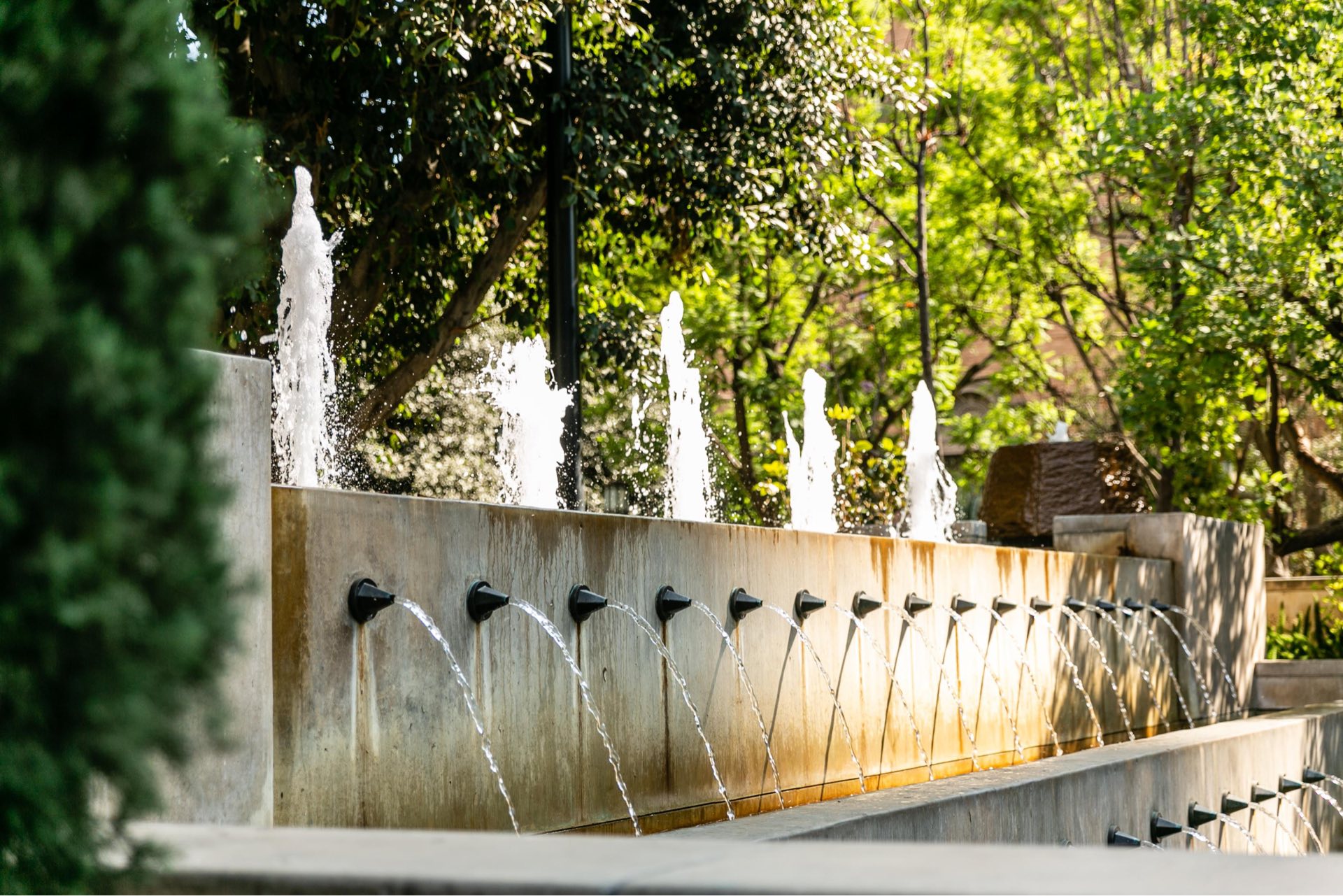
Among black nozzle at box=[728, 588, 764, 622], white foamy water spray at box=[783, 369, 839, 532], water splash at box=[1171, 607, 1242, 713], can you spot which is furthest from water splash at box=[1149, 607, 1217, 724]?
black nozzle at box=[728, 588, 764, 622]

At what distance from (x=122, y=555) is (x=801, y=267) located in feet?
74.4

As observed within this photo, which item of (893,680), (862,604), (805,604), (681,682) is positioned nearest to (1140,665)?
(893,680)

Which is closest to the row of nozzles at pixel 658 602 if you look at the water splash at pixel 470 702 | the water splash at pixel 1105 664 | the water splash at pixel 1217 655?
the water splash at pixel 470 702

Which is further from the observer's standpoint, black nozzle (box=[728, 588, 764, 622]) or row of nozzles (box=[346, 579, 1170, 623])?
black nozzle (box=[728, 588, 764, 622])

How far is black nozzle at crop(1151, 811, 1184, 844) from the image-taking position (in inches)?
331

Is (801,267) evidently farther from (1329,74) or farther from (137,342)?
(137,342)

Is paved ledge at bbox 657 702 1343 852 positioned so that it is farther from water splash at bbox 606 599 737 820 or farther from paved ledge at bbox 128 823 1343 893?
water splash at bbox 606 599 737 820

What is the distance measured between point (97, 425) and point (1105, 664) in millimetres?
11121

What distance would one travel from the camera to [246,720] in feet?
14.7

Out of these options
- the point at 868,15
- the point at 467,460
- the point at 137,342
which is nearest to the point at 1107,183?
the point at 868,15

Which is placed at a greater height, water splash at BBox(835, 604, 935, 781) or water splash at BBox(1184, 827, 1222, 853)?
water splash at BBox(835, 604, 935, 781)

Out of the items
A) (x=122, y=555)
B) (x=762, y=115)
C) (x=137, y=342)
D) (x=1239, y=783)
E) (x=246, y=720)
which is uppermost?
(x=762, y=115)

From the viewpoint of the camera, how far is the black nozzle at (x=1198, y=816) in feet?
29.7

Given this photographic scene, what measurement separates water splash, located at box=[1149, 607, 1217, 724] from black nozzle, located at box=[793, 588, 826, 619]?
614 centimetres
